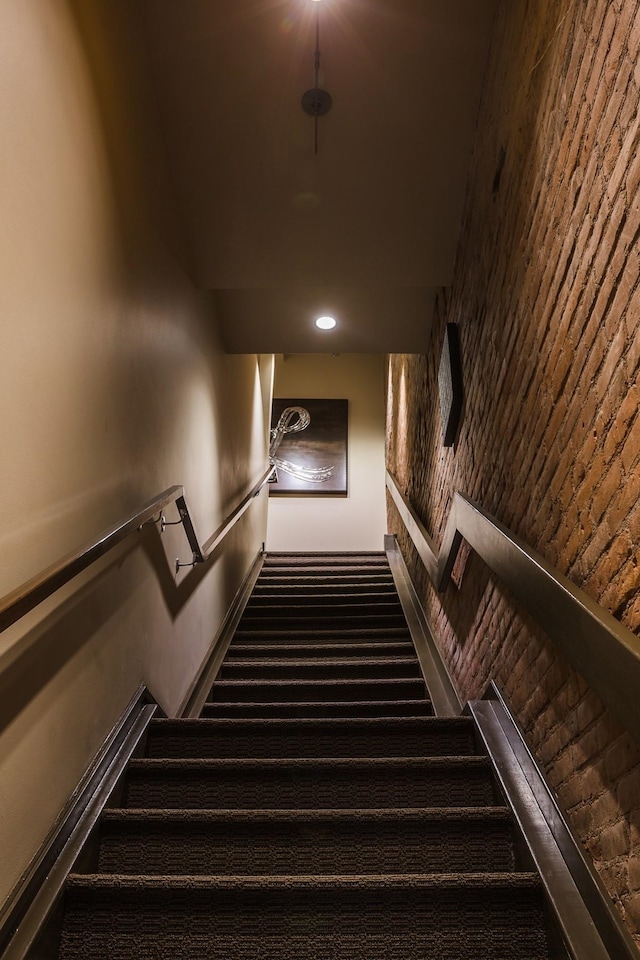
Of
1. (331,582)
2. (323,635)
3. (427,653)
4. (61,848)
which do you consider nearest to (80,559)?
(61,848)

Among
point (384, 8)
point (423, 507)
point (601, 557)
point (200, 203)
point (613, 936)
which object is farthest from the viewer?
point (423, 507)

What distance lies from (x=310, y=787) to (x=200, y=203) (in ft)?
9.60

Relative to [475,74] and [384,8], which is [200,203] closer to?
[384,8]

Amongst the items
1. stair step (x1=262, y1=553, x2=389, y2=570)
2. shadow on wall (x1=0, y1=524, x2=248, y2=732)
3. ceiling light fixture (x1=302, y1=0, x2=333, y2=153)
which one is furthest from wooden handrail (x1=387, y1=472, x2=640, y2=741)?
stair step (x1=262, y1=553, x2=389, y2=570)

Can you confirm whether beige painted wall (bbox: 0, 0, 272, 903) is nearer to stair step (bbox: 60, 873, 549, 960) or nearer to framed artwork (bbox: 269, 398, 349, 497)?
stair step (bbox: 60, 873, 549, 960)

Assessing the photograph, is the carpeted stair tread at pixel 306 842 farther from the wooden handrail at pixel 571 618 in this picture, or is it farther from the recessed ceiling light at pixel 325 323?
the recessed ceiling light at pixel 325 323

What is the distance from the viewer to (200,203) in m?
3.20

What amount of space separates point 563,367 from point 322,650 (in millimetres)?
2605

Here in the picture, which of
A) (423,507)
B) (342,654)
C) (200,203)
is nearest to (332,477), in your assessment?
(423,507)

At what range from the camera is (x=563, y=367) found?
1650mm

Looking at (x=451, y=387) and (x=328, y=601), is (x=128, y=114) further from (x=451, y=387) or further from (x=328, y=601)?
(x=328, y=601)

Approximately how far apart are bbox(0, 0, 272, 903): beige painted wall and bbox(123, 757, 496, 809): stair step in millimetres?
275

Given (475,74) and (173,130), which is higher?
(475,74)

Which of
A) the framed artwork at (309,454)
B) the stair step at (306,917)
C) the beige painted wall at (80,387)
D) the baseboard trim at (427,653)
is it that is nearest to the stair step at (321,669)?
the baseboard trim at (427,653)
